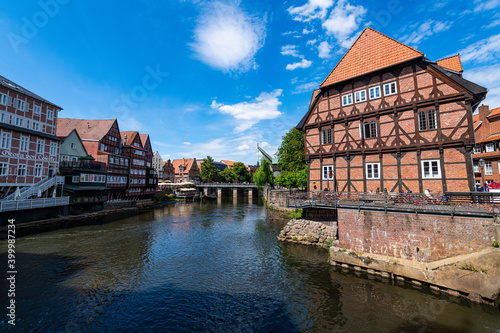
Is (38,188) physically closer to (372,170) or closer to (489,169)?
(372,170)

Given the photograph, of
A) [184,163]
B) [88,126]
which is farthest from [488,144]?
[184,163]

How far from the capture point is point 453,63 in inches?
711

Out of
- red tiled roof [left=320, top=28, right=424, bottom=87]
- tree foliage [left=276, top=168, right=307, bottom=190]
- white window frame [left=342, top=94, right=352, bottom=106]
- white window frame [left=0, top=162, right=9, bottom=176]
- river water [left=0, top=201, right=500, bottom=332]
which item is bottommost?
river water [left=0, top=201, right=500, bottom=332]

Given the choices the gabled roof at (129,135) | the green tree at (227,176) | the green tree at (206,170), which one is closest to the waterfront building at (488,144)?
the gabled roof at (129,135)

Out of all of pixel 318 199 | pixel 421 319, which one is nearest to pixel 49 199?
pixel 318 199

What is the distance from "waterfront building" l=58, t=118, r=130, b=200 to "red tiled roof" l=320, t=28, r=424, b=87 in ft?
127

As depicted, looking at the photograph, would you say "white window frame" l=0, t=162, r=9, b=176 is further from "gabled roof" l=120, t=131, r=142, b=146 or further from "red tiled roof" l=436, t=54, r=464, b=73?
"red tiled roof" l=436, t=54, r=464, b=73

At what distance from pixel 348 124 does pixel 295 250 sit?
12.4 m

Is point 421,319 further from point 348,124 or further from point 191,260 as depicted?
point 348,124

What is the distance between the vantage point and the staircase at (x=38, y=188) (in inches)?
967

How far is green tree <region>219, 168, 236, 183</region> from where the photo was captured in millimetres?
98312

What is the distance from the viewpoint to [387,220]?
12867 mm

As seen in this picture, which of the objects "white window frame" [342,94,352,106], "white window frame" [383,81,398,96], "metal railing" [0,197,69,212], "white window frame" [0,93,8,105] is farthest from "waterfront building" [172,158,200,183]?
"white window frame" [383,81,398,96]

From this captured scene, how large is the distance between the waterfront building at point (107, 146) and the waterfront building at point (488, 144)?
2119 inches
